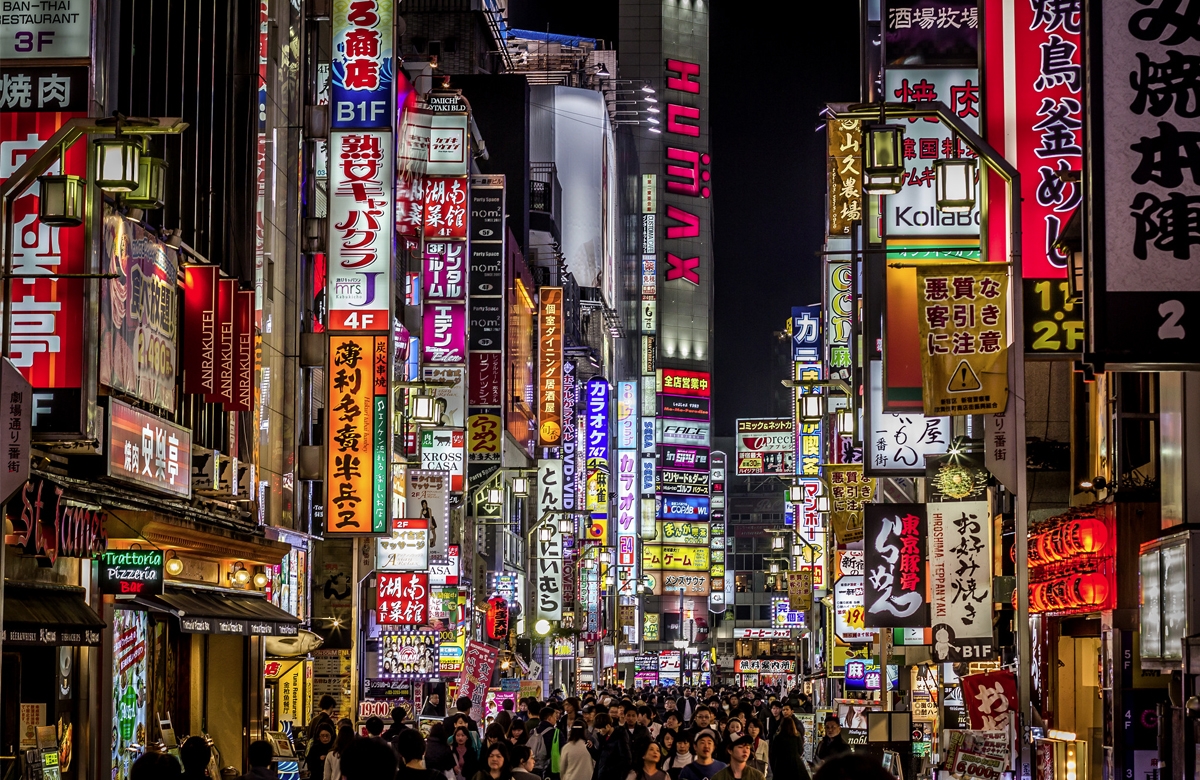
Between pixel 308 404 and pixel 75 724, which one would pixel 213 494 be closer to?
pixel 75 724

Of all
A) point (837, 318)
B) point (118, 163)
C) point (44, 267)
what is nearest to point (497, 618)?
point (837, 318)

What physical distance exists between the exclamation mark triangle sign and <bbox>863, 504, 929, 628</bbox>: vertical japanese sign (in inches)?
265

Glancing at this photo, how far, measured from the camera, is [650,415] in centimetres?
12475

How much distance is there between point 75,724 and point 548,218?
58458 millimetres

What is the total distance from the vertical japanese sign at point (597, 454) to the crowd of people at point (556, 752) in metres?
48.0

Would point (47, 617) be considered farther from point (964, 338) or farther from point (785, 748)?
point (964, 338)

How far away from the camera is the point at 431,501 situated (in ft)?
129

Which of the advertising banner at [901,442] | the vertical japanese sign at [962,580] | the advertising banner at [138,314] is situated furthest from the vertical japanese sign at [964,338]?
the advertising banner at [901,442]

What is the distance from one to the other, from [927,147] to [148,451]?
12.6 meters

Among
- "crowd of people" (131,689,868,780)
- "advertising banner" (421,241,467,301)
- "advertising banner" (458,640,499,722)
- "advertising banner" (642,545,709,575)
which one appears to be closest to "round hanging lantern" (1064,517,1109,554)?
"crowd of people" (131,689,868,780)

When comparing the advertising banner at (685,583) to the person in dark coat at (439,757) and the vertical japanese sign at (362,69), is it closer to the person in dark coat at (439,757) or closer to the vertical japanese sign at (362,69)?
the vertical japanese sign at (362,69)

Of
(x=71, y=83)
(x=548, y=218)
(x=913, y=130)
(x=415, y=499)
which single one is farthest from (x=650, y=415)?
(x=71, y=83)

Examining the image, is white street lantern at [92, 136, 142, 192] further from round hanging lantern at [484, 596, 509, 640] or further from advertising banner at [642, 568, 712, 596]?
advertising banner at [642, 568, 712, 596]

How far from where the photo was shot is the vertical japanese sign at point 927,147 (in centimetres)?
2469
